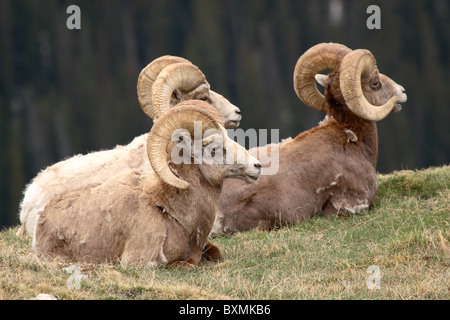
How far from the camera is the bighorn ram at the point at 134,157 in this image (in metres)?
12.5

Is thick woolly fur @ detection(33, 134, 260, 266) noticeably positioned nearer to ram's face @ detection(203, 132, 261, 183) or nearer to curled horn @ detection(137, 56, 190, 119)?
ram's face @ detection(203, 132, 261, 183)

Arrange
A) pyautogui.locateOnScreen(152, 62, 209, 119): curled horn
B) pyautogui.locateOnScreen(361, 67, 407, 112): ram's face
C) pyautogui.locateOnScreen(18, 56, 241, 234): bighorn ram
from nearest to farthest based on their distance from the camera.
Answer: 1. pyautogui.locateOnScreen(152, 62, 209, 119): curled horn
2. pyautogui.locateOnScreen(18, 56, 241, 234): bighorn ram
3. pyautogui.locateOnScreen(361, 67, 407, 112): ram's face

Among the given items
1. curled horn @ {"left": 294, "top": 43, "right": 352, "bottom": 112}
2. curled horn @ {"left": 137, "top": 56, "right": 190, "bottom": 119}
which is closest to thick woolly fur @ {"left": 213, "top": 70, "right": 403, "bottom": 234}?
curled horn @ {"left": 294, "top": 43, "right": 352, "bottom": 112}

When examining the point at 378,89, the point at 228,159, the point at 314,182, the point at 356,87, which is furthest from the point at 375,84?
the point at 228,159

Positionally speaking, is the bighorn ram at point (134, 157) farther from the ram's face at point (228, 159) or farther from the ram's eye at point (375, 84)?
the ram's eye at point (375, 84)

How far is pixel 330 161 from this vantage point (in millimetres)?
12922

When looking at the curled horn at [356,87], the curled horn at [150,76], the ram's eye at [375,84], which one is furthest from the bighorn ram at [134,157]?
the ram's eye at [375,84]

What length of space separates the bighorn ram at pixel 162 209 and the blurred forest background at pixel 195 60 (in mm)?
40128

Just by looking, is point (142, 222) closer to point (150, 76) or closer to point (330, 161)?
point (150, 76)

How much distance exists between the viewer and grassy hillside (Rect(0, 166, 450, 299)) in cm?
855

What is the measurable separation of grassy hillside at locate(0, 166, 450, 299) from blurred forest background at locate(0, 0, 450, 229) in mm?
38563

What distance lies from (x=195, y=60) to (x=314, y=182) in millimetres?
42180

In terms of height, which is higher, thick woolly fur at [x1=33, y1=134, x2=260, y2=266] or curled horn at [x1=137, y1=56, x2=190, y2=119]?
curled horn at [x1=137, y1=56, x2=190, y2=119]

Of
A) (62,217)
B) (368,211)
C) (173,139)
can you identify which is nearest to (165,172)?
(173,139)
